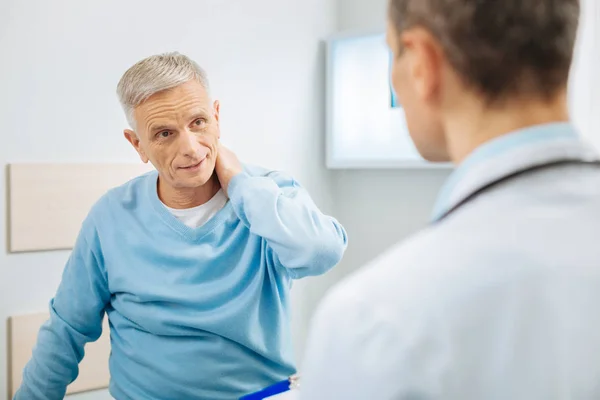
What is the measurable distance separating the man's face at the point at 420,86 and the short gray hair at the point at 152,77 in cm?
91

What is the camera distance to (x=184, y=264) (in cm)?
150

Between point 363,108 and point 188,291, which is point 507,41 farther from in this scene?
point 363,108

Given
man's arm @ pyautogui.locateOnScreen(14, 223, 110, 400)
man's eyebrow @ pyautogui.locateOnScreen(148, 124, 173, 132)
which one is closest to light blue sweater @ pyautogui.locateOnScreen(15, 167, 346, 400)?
man's arm @ pyautogui.locateOnScreen(14, 223, 110, 400)

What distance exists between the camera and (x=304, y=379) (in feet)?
1.88

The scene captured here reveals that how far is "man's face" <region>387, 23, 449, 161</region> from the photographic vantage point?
0.58m

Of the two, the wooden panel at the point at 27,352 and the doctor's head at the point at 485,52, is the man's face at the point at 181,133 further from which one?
the doctor's head at the point at 485,52

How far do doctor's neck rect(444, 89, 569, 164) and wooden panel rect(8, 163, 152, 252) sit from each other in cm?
157

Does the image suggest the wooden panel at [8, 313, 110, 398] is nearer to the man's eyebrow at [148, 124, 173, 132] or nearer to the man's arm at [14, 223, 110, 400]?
the man's arm at [14, 223, 110, 400]

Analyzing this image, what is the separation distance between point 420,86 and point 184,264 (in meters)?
1.02

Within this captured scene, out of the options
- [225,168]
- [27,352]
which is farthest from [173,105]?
[27,352]

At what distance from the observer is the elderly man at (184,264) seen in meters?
1.45

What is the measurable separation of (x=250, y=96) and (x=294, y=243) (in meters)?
1.21

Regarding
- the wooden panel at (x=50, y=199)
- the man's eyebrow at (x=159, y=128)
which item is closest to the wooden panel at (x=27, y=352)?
the wooden panel at (x=50, y=199)

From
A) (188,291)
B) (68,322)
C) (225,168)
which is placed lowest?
(68,322)
